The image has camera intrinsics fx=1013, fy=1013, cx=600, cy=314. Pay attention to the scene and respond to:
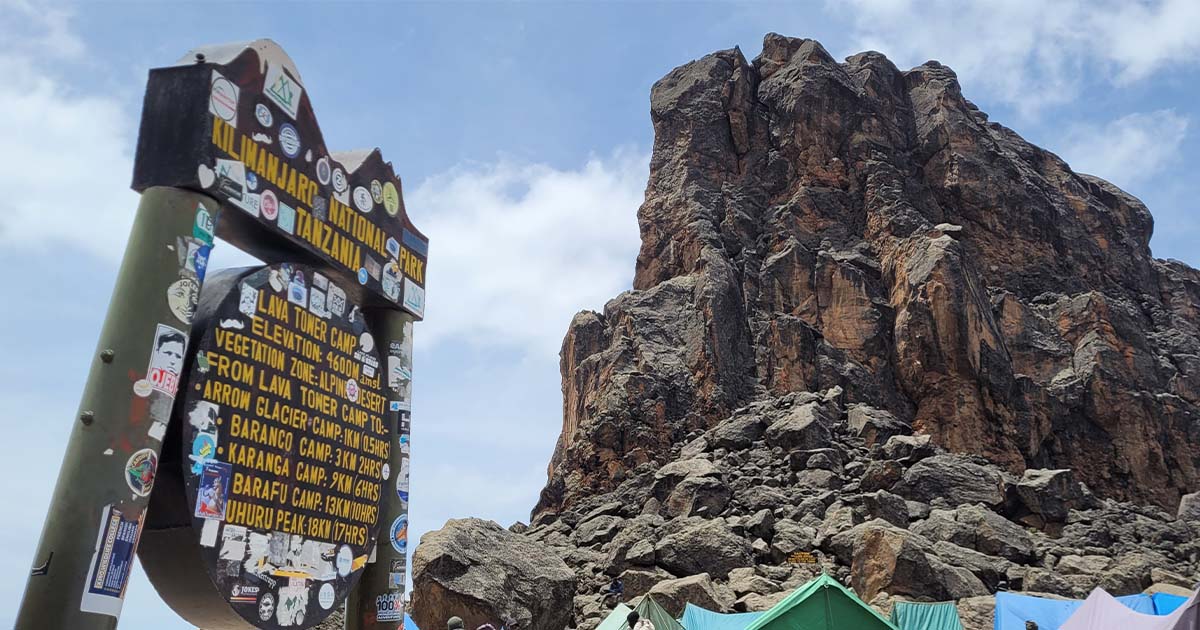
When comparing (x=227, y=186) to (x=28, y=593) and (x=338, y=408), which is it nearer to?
(x=338, y=408)

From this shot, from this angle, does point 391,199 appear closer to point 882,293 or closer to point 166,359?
point 166,359

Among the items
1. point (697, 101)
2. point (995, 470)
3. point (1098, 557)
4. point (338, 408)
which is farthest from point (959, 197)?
point (338, 408)

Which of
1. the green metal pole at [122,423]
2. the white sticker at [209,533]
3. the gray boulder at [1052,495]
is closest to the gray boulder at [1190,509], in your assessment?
the gray boulder at [1052,495]

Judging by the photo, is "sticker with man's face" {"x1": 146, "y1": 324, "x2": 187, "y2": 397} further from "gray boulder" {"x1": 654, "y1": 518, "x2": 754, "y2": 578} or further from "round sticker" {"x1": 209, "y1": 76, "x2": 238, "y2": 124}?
"gray boulder" {"x1": 654, "y1": 518, "x2": 754, "y2": 578}

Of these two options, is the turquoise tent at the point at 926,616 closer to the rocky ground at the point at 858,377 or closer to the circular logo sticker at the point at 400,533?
the rocky ground at the point at 858,377

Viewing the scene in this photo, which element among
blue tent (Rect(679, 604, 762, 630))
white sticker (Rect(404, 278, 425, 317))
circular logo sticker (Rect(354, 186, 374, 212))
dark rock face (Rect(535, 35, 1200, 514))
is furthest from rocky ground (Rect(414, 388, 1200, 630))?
circular logo sticker (Rect(354, 186, 374, 212))

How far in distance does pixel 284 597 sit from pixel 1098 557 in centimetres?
3432

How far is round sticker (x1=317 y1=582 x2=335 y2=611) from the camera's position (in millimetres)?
9758

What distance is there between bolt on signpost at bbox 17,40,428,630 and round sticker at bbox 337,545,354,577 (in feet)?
0.06

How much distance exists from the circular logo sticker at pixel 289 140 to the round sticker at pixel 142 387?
2837 millimetres

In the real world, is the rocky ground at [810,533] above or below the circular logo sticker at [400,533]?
above

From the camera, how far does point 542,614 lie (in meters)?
28.1

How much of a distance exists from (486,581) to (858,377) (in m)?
33.4

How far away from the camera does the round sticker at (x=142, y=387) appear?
7.85m
